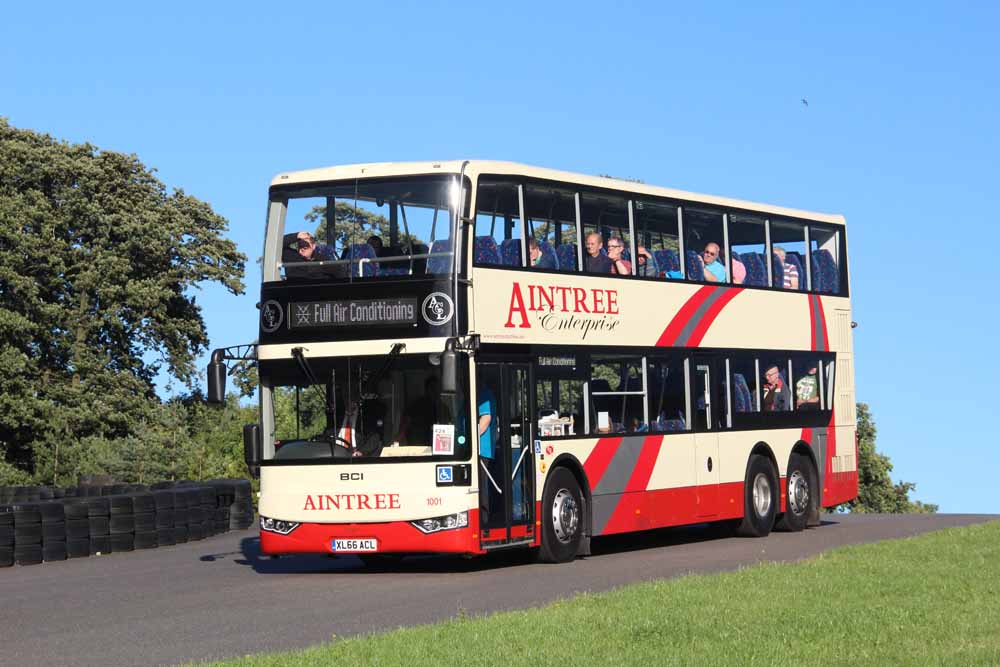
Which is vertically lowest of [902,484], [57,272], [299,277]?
[902,484]

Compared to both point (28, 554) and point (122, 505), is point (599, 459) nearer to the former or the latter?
point (28, 554)

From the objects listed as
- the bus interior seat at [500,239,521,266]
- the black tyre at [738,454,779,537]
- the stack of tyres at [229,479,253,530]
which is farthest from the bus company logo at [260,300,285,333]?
the stack of tyres at [229,479,253,530]

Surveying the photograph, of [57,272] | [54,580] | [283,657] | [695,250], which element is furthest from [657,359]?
[57,272]

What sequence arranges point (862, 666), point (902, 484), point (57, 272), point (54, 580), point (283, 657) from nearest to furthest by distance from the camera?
point (862, 666) < point (283, 657) < point (54, 580) < point (57, 272) < point (902, 484)

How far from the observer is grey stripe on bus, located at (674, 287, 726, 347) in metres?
23.3

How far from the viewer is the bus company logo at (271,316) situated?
1964 cm

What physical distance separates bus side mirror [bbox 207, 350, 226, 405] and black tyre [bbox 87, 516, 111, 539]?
6.58 meters

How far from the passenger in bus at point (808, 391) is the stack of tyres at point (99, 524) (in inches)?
407

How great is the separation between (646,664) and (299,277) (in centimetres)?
1002

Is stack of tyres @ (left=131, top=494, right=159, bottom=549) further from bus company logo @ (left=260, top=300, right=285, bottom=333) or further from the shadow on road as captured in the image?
bus company logo @ (left=260, top=300, right=285, bottom=333)

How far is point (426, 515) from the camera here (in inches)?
746

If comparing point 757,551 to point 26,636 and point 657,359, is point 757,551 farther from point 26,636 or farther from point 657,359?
point 26,636

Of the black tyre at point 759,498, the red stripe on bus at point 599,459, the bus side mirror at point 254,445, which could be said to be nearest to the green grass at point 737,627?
the red stripe on bus at point 599,459

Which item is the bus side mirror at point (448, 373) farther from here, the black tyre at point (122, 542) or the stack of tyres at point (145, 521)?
the stack of tyres at point (145, 521)
